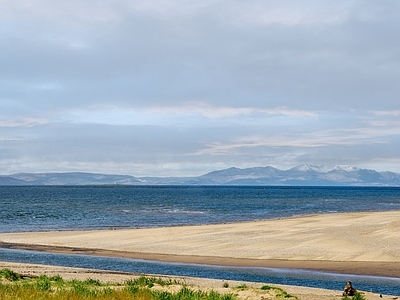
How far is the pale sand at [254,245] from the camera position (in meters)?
32.5

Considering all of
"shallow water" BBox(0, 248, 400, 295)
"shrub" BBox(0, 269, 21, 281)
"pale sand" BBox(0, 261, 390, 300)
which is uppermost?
"shrub" BBox(0, 269, 21, 281)

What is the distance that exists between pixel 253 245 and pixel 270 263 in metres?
7.38

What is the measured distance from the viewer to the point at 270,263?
32.4 m

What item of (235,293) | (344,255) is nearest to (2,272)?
(235,293)

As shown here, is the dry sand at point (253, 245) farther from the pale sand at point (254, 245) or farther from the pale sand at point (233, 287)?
the pale sand at point (233, 287)

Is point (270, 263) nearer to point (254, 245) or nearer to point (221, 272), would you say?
point (221, 272)

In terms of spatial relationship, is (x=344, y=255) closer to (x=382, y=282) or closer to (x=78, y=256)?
(x=382, y=282)

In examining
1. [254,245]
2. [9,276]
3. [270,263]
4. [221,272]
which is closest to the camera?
[9,276]

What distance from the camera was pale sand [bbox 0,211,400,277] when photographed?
107 ft

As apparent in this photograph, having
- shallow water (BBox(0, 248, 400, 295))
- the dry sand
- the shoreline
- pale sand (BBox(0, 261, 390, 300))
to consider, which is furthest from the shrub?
the dry sand

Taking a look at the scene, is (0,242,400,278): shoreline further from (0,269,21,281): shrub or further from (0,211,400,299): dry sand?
(0,269,21,281): shrub

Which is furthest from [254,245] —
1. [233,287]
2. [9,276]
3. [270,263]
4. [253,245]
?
[9,276]

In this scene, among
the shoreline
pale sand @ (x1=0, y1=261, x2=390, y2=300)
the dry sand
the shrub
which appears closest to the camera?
pale sand @ (x1=0, y1=261, x2=390, y2=300)

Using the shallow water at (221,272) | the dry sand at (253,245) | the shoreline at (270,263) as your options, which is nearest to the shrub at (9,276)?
the shallow water at (221,272)
